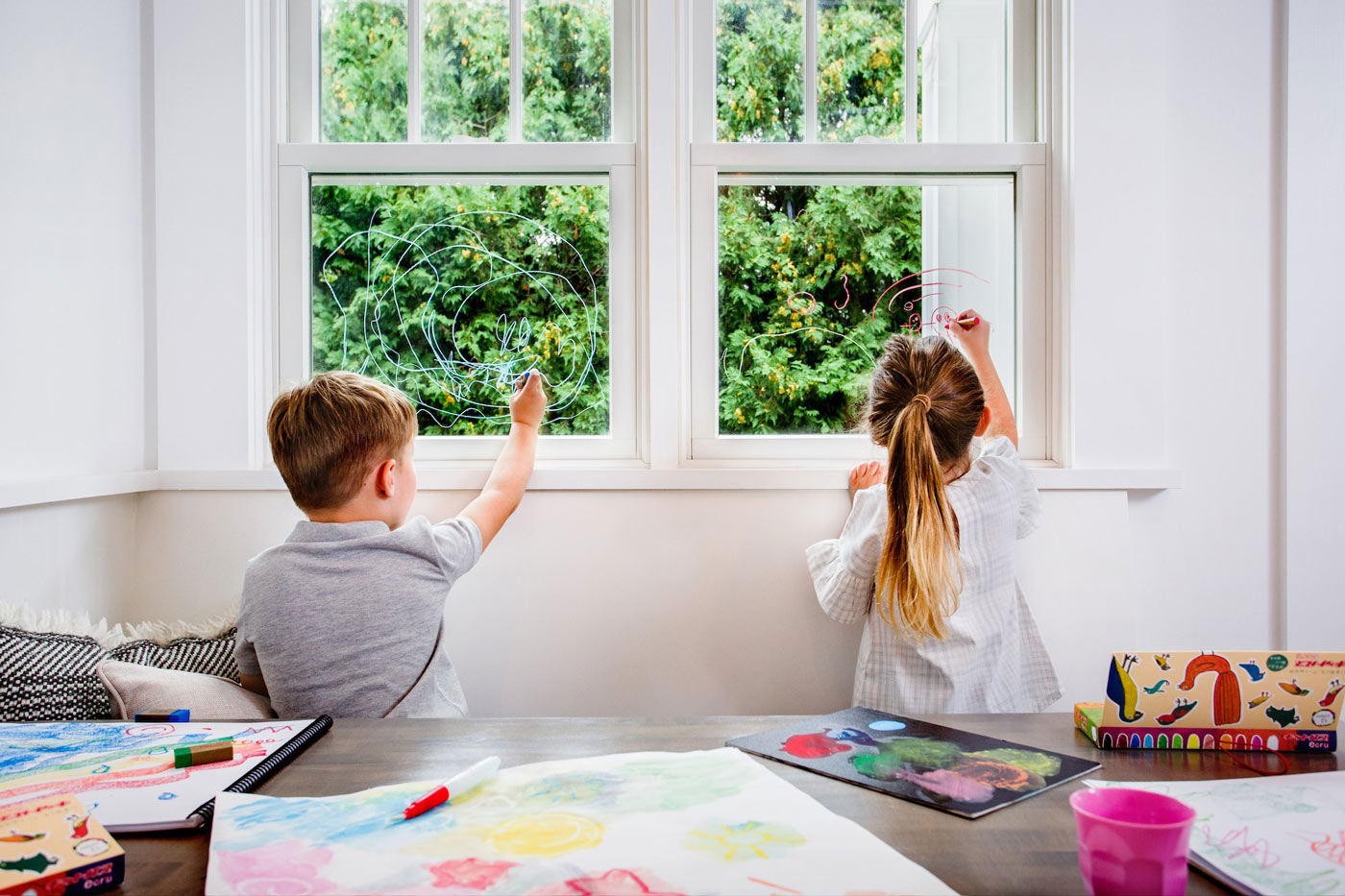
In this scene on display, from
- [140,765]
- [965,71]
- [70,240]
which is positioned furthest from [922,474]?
[70,240]

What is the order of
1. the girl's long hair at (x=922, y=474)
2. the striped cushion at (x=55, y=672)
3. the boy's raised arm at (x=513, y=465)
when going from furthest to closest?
the boy's raised arm at (x=513, y=465) < the girl's long hair at (x=922, y=474) < the striped cushion at (x=55, y=672)

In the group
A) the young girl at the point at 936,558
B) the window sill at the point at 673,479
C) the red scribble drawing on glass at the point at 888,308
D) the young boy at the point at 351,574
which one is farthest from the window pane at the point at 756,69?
the young boy at the point at 351,574

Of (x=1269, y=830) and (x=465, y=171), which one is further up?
(x=465, y=171)

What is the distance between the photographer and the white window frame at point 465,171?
1.77 metres

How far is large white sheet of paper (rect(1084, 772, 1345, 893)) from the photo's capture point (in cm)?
60

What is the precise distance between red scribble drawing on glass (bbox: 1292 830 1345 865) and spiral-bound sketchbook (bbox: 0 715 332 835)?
883 millimetres

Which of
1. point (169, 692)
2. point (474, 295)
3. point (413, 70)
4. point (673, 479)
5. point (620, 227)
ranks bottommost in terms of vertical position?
point (169, 692)

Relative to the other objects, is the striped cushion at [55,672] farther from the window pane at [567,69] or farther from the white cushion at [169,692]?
the window pane at [567,69]

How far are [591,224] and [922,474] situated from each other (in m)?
0.89

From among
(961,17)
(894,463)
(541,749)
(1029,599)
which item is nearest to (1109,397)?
(1029,599)

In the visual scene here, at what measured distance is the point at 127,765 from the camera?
0.82 m

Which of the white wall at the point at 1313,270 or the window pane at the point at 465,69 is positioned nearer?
the white wall at the point at 1313,270

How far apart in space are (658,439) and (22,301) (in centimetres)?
112

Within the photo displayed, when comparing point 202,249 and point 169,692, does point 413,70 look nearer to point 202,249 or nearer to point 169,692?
point 202,249
